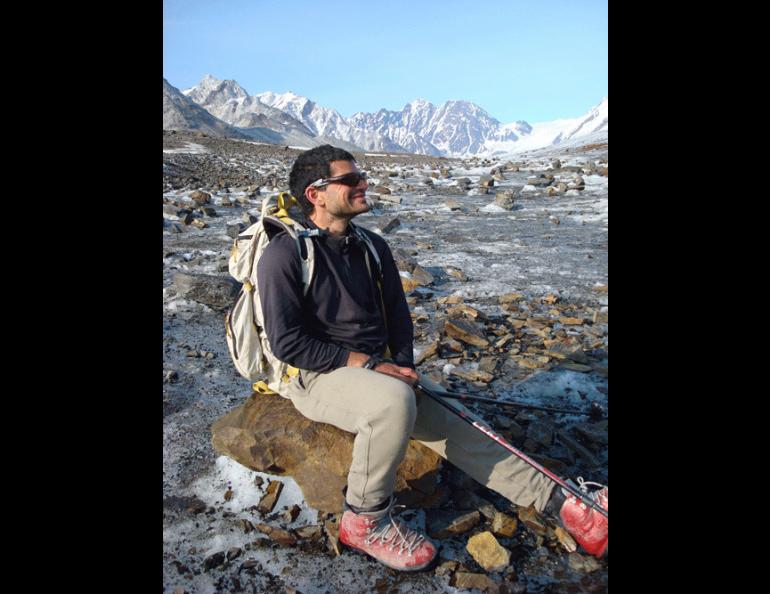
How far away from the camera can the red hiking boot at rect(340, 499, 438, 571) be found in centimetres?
284

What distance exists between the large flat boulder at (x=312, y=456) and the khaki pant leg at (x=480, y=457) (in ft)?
0.60

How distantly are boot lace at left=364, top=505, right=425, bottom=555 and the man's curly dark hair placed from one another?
2.02 meters

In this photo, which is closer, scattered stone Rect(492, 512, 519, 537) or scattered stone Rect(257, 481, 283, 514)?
scattered stone Rect(492, 512, 519, 537)

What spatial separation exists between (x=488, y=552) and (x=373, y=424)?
1.02 metres

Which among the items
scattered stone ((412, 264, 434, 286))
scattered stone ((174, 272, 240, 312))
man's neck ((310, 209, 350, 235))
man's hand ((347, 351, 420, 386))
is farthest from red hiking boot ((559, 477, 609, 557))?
scattered stone ((412, 264, 434, 286))

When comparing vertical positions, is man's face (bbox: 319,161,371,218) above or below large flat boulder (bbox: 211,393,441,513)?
above

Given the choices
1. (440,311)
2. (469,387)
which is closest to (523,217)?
(440,311)

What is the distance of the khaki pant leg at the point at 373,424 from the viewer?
2.79 meters

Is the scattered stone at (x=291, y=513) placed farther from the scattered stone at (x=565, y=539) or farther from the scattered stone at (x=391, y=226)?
the scattered stone at (x=391, y=226)

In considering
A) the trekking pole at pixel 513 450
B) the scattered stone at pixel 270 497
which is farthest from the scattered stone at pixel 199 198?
the trekking pole at pixel 513 450

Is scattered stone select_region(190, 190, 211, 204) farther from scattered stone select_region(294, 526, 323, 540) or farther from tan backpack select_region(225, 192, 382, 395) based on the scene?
scattered stone select_region(294, 526, 323, 540)
